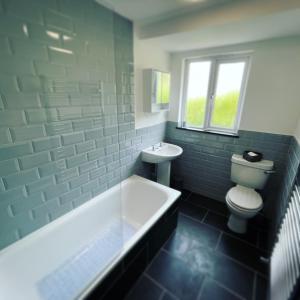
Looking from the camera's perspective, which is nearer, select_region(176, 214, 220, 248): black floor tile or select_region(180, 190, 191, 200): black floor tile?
select_region(176, 214, 220, 248): black floor tile

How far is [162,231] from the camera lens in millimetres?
1679

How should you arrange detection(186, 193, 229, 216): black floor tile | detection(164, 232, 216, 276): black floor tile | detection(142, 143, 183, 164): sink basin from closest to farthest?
1. detection(164, 232, 216, 276): black floor tile
2. detection(142, 143, 183, 164): sink basin
3. detection(186, 193, 229, 216): black floor tile

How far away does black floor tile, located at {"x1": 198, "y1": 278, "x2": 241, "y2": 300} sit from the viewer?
136 centimetres

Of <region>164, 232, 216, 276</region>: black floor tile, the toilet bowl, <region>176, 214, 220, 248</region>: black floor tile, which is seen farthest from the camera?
<region>176, 214, 220, 248</region>: black floor tile

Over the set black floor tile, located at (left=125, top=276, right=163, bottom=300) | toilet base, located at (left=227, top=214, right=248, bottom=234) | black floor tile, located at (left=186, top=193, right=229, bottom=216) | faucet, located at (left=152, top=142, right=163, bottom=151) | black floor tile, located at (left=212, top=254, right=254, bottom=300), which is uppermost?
faucet, located at (left=152, top=142, right=163, bottom=151)

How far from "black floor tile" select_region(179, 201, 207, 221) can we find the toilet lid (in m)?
0.52

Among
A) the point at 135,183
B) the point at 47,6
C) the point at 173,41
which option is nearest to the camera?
the point at 47,6

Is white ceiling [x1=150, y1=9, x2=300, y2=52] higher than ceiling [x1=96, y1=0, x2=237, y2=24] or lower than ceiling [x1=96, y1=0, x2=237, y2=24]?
lower

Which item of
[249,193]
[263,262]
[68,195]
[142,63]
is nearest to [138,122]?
[142,63]

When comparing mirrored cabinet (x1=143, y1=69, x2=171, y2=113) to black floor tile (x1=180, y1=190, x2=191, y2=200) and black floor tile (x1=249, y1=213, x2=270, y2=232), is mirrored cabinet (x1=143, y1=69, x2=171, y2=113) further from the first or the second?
black floor tile (x1=249, y1=213, x2=270, y2=232)

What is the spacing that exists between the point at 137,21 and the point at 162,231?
6.98 ft

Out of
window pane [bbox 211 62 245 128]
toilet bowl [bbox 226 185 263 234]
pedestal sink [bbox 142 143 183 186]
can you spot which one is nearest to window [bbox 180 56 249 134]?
window pane [bbox 211 62 245 128]

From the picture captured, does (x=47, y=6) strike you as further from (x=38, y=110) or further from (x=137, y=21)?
(x=137, y=21)

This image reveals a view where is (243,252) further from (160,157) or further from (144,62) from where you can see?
(144,62)
